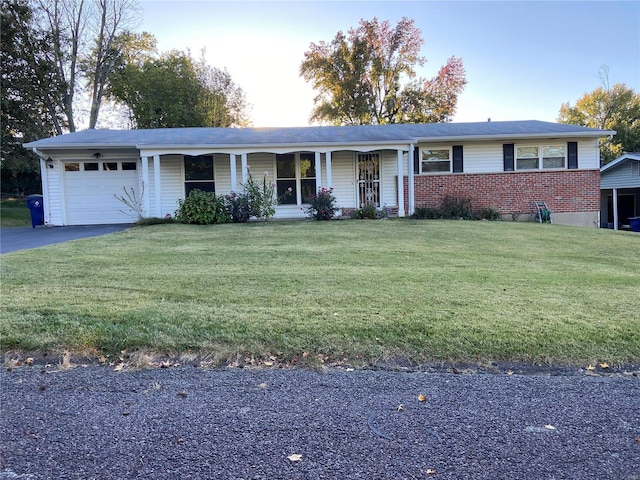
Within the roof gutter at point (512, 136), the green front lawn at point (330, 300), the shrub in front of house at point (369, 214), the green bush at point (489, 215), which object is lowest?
the green front lawn at point (330, 300)

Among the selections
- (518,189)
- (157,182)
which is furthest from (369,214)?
(157,182)

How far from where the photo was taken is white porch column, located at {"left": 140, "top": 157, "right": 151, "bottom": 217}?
13.9m

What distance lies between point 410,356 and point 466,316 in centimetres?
105

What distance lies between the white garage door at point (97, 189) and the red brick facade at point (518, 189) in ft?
34.0

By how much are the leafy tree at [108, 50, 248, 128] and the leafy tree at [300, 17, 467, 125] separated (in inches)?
356

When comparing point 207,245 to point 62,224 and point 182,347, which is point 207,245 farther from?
point 62,224

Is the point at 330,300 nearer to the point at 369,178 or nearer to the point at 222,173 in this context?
the point at 369,178

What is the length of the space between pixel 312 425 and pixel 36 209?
15628mm

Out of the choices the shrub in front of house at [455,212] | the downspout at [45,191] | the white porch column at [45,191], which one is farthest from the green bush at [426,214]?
the downspout at [45,191]

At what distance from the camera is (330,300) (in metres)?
4.72

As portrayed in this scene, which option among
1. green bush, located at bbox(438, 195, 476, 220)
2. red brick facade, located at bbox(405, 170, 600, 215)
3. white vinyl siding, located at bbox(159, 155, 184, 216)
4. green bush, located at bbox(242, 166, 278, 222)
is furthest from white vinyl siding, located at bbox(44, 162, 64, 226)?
green bush, located at bbox(438, 195, 476, 220)

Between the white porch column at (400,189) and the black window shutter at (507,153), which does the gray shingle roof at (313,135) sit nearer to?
the black window shutter at (507,153)

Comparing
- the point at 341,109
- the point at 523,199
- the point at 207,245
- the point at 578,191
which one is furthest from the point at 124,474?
the point at 341,109

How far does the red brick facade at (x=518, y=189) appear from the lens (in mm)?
15773
